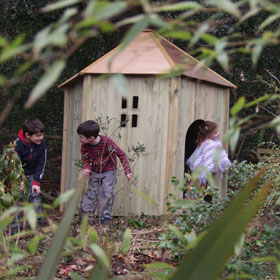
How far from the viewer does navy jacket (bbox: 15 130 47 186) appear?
616cm

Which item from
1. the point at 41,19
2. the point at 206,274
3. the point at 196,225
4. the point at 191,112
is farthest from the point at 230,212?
the point at 41,19

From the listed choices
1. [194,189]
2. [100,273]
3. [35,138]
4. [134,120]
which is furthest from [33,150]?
[100,273]

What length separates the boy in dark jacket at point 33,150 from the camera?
5996 mm

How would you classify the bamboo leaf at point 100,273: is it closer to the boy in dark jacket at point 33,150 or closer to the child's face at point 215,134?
the boy in dark jacket at point 33,150

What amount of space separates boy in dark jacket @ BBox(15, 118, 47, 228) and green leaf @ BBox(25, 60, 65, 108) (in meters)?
5.18

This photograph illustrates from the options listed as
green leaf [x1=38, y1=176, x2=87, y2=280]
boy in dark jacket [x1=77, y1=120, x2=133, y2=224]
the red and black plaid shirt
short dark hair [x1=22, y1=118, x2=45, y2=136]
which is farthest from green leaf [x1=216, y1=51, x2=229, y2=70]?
short dark hair [x1=22, y1=118, x2=45, y2=136]

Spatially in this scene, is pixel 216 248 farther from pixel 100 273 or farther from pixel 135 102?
pixel 135 102

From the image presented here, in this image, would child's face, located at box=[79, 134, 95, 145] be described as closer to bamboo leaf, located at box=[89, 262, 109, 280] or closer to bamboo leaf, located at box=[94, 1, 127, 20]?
bamboo leaf, located at box=[89, 262, 109, 280]

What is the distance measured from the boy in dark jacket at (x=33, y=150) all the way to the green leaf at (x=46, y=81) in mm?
5177

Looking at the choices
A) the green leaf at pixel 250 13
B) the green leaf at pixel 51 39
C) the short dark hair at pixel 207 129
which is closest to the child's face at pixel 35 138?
the short dark hair at pixel 207 129

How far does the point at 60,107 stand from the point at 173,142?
493cm

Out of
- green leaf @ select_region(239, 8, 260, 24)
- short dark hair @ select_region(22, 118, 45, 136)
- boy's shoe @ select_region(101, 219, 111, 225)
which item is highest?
green leaf @ select_region(239, 8, 260, 24)

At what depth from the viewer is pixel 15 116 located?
34.5ft

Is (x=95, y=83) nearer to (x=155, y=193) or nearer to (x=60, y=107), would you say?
(x=155, y=193)
